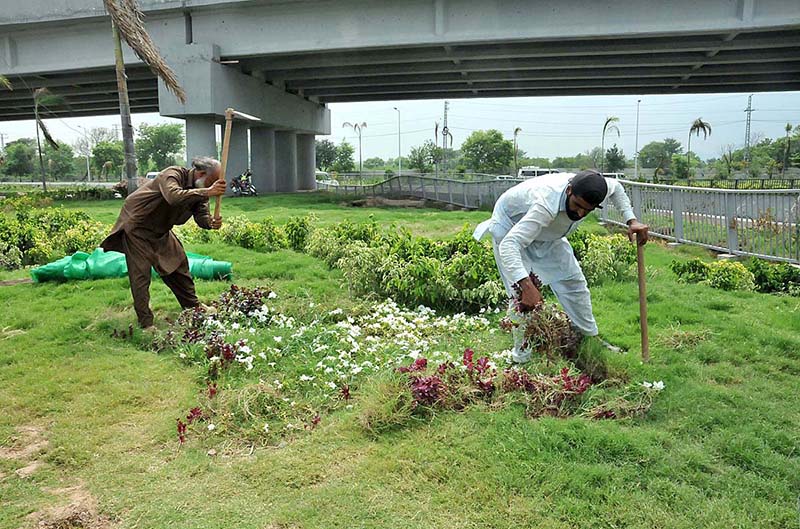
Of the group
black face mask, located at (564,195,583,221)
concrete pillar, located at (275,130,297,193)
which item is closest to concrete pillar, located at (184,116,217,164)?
concrete pillar, located at (275,130,297,193)

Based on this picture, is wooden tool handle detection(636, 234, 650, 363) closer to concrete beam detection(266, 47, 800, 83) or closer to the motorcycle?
concrete beam detection(266, 47, 800, 83)

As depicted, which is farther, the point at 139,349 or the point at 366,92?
the point at 366,92

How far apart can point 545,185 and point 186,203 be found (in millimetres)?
3221

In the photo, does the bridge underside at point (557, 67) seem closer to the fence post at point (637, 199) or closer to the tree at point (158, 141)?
the fence post at point (637, 199)

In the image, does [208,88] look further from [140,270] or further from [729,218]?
[729,218]

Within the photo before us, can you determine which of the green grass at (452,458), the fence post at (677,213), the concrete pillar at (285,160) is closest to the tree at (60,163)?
the concrete pillar at (285,160)

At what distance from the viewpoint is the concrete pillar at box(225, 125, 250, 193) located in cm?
2338

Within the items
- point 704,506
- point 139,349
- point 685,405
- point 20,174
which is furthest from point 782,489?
point 20,174

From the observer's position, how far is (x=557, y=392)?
3822 mm

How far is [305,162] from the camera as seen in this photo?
105 feet

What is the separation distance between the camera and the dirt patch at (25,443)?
3.75 m

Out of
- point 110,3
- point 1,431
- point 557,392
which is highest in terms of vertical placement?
point 110,3

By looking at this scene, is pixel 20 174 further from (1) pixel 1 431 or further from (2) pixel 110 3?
(1) pixel 1 431

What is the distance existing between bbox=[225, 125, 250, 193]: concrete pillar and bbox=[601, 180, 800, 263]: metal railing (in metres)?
16.1
